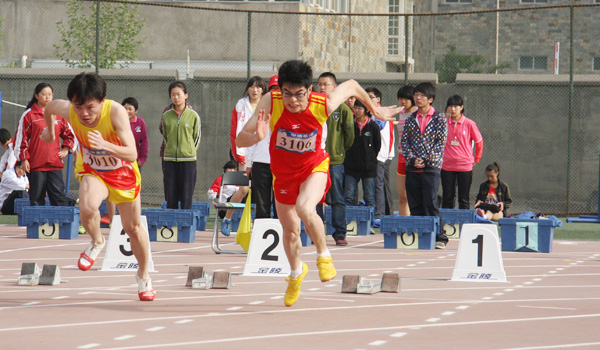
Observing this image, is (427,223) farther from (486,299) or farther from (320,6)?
(320,6)

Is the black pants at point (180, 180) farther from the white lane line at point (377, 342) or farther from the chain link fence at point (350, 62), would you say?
the white lane line at point (377, 342)

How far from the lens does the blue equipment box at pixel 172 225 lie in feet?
42.1

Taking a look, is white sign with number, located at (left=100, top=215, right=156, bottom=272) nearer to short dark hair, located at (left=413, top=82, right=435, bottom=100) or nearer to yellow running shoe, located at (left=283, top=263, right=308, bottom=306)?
yellow running shoe, located at (left=283, top=263, right=308, bottom=306)

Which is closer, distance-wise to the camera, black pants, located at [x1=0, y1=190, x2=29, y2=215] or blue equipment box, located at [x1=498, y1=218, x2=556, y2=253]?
blue equipment box, located at [x1=498, y1=218, x2=556, y2=253]

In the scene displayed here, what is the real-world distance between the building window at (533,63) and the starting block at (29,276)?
118 feet

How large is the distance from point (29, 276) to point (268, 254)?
227 cm

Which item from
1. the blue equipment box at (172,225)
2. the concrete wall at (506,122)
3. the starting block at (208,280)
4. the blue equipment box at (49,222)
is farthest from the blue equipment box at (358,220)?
the starting block at (208,280)

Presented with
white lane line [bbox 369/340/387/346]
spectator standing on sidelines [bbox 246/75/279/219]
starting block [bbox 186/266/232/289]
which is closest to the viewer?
white lane line [bbox 369/340/387/346]

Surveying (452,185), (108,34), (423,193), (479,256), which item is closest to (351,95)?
(479,256)

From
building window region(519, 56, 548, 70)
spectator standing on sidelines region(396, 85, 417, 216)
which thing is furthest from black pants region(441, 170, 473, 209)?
building window region(519, 56, 548, 70)

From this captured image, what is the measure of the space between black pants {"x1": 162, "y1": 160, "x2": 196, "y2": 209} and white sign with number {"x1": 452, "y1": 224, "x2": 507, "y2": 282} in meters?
4.78

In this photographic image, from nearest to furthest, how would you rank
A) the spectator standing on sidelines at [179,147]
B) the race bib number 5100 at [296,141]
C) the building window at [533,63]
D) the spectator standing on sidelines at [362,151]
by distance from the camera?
the race bib number 5100 at [296,141] → the spectator standing on sidelines at [179,147] → the spectator standing on sidelines at [362,151] → the building window at [533,63]

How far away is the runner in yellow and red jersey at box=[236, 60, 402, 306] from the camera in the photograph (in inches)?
283

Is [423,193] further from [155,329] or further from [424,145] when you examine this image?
[155,329]
